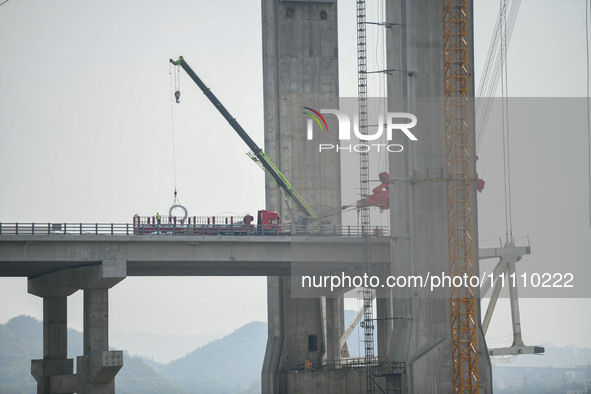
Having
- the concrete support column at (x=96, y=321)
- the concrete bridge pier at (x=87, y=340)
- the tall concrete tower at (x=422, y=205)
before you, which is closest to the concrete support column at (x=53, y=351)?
the concrete bridge pier at (x=87, y=340)

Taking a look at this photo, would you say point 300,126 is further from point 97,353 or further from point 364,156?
point 97,353

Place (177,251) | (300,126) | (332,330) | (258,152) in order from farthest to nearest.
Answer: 1. (332,330)
2. (300,126)
3. (258,152)
4. (177,251)

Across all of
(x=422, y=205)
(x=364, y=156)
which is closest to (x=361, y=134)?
(x=364, y=156)

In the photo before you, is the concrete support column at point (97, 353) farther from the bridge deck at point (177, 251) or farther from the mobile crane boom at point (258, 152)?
the mobile crane boom at point (258, 152)

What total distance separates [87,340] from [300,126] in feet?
116

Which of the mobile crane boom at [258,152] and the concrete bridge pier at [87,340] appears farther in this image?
the mobile crane boom at [258,152]

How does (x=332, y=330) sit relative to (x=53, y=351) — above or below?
above

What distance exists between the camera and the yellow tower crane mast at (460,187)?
339 feet

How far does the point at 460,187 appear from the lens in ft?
343

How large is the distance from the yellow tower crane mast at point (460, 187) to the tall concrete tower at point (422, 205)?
0.49 metres

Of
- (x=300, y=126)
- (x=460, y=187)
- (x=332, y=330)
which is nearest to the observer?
(x=460, y=187)

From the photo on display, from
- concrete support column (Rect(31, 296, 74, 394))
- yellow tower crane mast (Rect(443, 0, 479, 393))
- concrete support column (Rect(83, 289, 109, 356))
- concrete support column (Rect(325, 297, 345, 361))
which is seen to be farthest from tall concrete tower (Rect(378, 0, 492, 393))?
concrete support column (Rect(31, 296, 74, 394))

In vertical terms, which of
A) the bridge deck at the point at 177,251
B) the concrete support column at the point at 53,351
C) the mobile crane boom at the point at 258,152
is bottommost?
the concrete support column at the point at 53,351

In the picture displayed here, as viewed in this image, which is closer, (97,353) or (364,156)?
(97,353)
